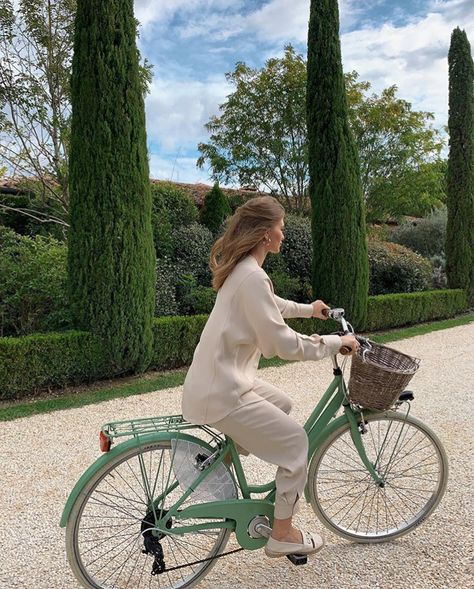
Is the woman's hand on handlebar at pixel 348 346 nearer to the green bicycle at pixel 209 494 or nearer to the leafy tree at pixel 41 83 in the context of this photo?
the green bicycle at pixel 209 494

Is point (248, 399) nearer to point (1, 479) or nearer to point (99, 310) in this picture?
point (1, 479)

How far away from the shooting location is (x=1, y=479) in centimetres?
357

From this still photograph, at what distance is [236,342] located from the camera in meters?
2.03

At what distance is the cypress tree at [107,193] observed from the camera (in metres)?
6.24

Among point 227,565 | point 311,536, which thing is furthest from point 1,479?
point 311,536

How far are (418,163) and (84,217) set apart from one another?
45.1 feet

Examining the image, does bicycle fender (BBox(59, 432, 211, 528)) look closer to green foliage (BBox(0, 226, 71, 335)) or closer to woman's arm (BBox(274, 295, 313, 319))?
woman's arm (BBox(274, 295, 313, 319))

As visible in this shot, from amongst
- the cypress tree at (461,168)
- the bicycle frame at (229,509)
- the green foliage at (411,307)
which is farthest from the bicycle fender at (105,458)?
the cypress tree at (461,168)

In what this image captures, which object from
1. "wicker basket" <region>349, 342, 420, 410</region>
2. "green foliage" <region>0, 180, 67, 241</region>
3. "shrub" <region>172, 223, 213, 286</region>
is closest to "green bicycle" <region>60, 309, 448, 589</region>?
"wicker basket" <region>349, 342, 420, 410</region>

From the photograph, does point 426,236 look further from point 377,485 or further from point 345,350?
point 345,350

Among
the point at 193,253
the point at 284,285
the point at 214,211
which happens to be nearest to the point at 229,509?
the point at 284,285

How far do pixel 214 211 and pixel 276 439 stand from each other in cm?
1081

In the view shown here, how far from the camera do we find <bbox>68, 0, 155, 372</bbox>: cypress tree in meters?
6.24

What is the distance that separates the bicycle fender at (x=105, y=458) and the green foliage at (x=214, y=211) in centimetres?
1032
